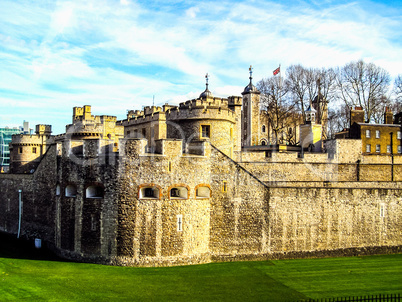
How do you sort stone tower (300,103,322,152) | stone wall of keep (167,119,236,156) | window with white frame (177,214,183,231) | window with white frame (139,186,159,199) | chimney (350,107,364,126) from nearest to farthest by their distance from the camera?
1. window with white frame (139,186,159,199)
2. window with white frame (177,214,183,231)
3. stone wall of keep (167,119,236,156)
4. chimney (350,107,364,126)
5. stone tower (300,103,322,152)

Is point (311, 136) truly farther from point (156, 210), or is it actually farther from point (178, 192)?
point (156, 210)

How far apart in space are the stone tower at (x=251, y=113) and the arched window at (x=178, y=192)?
37.0 meters

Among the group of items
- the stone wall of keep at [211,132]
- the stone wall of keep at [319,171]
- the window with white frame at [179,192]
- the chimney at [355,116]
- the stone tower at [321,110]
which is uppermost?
the stone tower at [321,110]

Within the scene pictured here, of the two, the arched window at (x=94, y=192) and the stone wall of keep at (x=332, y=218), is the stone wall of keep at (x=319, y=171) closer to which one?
the stone wall of keep at (x=332, y=218)

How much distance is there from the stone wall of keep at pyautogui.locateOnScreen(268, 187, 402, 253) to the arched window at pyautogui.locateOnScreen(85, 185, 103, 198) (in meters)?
10.3

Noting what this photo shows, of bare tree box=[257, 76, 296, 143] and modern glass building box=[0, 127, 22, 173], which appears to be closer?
bare tree box=[257, 76, 296, 143]

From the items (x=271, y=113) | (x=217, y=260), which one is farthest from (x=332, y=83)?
(x=217, y=260)

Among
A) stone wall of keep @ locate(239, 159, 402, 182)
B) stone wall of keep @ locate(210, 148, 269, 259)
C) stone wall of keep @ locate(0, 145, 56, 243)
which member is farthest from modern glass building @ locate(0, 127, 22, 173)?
stone wall of keep @ locate(210, 148, 269, 259)

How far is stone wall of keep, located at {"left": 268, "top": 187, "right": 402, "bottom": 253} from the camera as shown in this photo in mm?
25844

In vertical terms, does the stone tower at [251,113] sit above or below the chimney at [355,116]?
above

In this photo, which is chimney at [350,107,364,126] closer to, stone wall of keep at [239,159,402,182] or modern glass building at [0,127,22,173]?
stone wall of keep at [239,159,402,182]

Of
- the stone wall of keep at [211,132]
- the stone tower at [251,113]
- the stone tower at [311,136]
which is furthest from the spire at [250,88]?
the stone wall of keep at [211,132]

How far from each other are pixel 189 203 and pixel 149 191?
2.63 metres

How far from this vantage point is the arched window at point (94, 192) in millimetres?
24172
